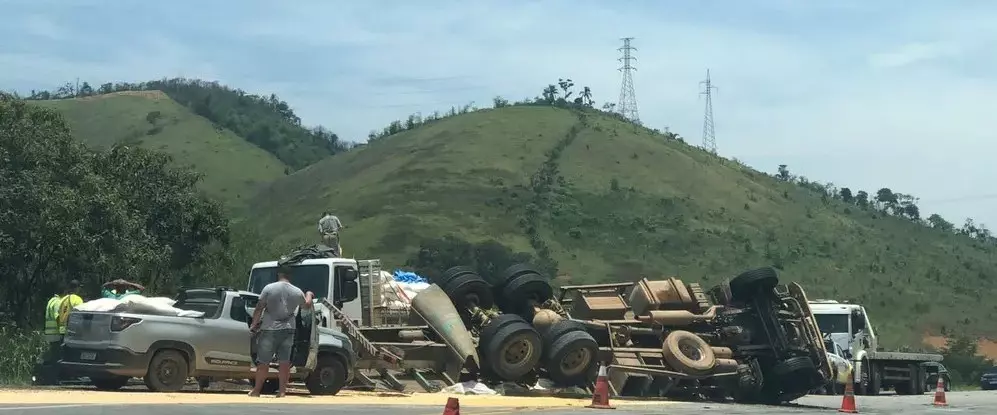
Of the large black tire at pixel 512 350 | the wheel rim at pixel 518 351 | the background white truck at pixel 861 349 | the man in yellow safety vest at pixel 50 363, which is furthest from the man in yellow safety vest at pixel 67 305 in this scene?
the background white truck at pixel 861 349

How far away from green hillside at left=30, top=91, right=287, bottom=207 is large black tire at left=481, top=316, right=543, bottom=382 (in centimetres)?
10535

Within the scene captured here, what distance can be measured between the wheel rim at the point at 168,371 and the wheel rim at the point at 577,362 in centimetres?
703

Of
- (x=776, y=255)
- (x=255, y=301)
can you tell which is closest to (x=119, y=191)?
(x=255, y=301)

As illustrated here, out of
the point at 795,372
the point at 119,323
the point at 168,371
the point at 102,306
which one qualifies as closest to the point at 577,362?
the point at 795,372

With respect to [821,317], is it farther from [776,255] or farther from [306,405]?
[776,255]

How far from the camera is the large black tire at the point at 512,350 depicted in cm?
2075

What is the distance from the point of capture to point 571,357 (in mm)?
21344

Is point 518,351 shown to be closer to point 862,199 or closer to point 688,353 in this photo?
point 688,353

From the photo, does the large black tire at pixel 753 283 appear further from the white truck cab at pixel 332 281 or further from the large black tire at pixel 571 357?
the white truck cab at pixel 332 281

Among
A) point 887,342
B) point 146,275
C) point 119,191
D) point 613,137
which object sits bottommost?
point 887,342

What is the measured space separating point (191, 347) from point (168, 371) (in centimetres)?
47

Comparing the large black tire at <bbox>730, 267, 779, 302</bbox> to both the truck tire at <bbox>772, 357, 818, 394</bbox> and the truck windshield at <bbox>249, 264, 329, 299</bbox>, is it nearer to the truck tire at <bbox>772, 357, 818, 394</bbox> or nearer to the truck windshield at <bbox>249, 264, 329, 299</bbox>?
the truck tire at <bbox>772, 357, 818, 394</bbox>

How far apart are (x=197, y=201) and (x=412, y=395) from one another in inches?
836

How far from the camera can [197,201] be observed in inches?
1516
